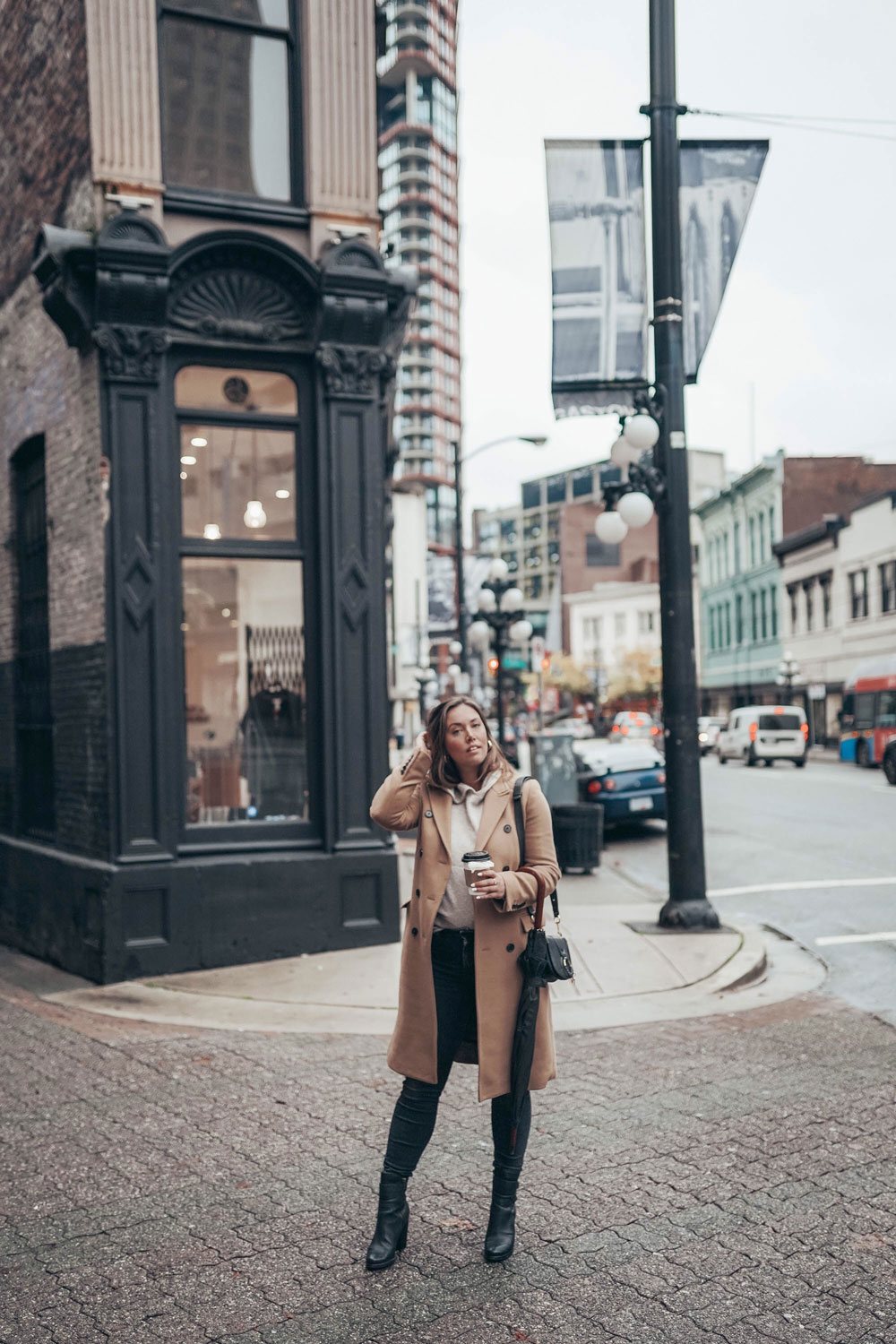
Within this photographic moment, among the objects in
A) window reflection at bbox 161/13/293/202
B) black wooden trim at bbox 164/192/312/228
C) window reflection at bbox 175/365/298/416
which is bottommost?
window reflection at bbox 175/365/298/416

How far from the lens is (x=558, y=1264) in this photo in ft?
12.7

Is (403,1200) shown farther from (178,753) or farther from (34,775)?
(34,775)

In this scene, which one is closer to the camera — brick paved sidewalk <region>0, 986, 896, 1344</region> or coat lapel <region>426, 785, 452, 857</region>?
brick paved sidewalk <region>0, 986, 896, 1344</region>

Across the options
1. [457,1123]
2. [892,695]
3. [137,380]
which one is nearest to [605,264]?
[137,380]

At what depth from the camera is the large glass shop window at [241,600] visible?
8836 millimetres

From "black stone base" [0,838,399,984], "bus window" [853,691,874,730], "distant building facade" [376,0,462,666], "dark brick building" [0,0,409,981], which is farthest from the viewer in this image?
"distant building facade" [376,0,462,666]

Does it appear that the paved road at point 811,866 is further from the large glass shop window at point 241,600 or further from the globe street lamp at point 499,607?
the globe street lamp at point 499,607

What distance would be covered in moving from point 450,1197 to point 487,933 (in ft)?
4.24

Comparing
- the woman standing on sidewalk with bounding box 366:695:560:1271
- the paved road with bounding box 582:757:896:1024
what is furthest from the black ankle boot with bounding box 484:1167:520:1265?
the paved road with bounding box 582:757:896:1024

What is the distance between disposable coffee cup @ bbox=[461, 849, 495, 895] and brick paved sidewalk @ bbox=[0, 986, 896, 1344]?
4.25 ft

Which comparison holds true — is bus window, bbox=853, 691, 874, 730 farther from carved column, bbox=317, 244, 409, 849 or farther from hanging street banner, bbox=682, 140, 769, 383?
carved column, bbox=317, 244, 409, 849

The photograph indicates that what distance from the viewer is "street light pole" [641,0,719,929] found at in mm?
9375

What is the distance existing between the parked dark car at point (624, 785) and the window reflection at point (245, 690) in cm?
856

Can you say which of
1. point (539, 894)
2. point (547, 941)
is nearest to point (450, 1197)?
point (547, 941)
